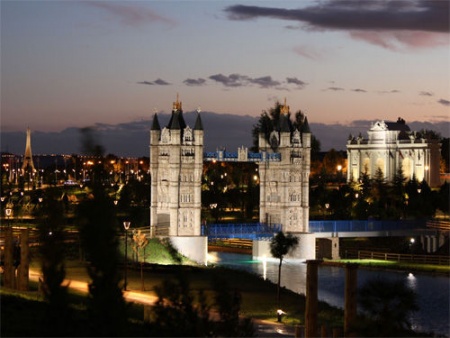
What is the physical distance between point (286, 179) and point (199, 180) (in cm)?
698

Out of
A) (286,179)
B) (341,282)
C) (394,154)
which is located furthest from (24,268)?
(394,154)

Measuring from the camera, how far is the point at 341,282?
62.0m

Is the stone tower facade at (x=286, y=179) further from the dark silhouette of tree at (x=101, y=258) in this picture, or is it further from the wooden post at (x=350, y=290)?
the dark silhouette of tree at (x=101, y=258)

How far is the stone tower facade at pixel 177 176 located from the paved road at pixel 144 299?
16.1 meters

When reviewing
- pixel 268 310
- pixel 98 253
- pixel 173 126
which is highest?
pixel 173 126

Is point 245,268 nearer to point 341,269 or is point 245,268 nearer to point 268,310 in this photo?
point 341,269

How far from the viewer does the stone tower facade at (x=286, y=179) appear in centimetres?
7081

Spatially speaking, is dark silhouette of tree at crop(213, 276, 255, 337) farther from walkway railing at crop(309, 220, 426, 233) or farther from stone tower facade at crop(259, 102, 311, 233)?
walkway railing at crop(309, 220, 426, 233)

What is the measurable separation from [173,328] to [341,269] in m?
43.3

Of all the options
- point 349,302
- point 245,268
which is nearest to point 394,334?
point 349,302

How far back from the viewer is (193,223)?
2579 inches

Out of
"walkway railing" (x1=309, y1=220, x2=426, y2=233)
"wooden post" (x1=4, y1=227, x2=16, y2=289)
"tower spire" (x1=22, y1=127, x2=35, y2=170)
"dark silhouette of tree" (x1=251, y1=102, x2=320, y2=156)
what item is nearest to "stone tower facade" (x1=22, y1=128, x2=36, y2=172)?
"tower spire" (x1=22, y1=127, x2=35, y2=170)

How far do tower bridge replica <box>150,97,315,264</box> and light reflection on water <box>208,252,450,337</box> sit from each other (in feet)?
7.90

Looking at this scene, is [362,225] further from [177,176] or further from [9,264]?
[9,264]
